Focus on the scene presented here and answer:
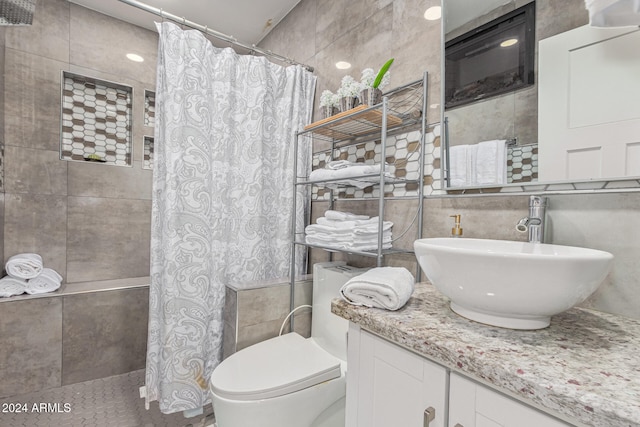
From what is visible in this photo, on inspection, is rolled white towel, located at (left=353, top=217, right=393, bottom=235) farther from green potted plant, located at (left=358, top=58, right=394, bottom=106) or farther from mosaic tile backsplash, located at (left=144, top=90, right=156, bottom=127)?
mosaic tile backsplash, located at (left=144, top=90, right=156, bottom=127)

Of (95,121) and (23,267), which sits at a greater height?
(95,121)

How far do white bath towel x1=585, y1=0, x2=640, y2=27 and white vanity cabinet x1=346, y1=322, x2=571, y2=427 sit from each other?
96cm

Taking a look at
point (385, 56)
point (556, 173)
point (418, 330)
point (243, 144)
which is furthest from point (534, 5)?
point (243, 144)

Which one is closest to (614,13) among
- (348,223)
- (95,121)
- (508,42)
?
(508,42)

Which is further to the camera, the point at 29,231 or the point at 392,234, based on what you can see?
the point at 29,231

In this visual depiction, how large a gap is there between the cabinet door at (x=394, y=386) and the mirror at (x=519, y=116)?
27.9 inches

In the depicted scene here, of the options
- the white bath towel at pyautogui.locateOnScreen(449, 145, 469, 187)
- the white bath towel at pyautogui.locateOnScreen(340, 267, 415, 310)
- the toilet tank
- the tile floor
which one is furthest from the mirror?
the tile floor

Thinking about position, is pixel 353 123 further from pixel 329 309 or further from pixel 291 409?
pixel 291 409

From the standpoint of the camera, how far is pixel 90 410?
1.68 meters

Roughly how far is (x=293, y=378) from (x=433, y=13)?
1.66m

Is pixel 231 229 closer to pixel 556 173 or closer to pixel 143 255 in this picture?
pixel 143 255

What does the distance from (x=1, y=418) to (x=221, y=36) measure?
2.39 meters

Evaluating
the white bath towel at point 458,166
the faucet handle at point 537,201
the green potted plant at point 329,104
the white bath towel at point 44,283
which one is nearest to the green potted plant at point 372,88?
the green potted plant at point 329,104

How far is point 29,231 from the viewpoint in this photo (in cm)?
206
